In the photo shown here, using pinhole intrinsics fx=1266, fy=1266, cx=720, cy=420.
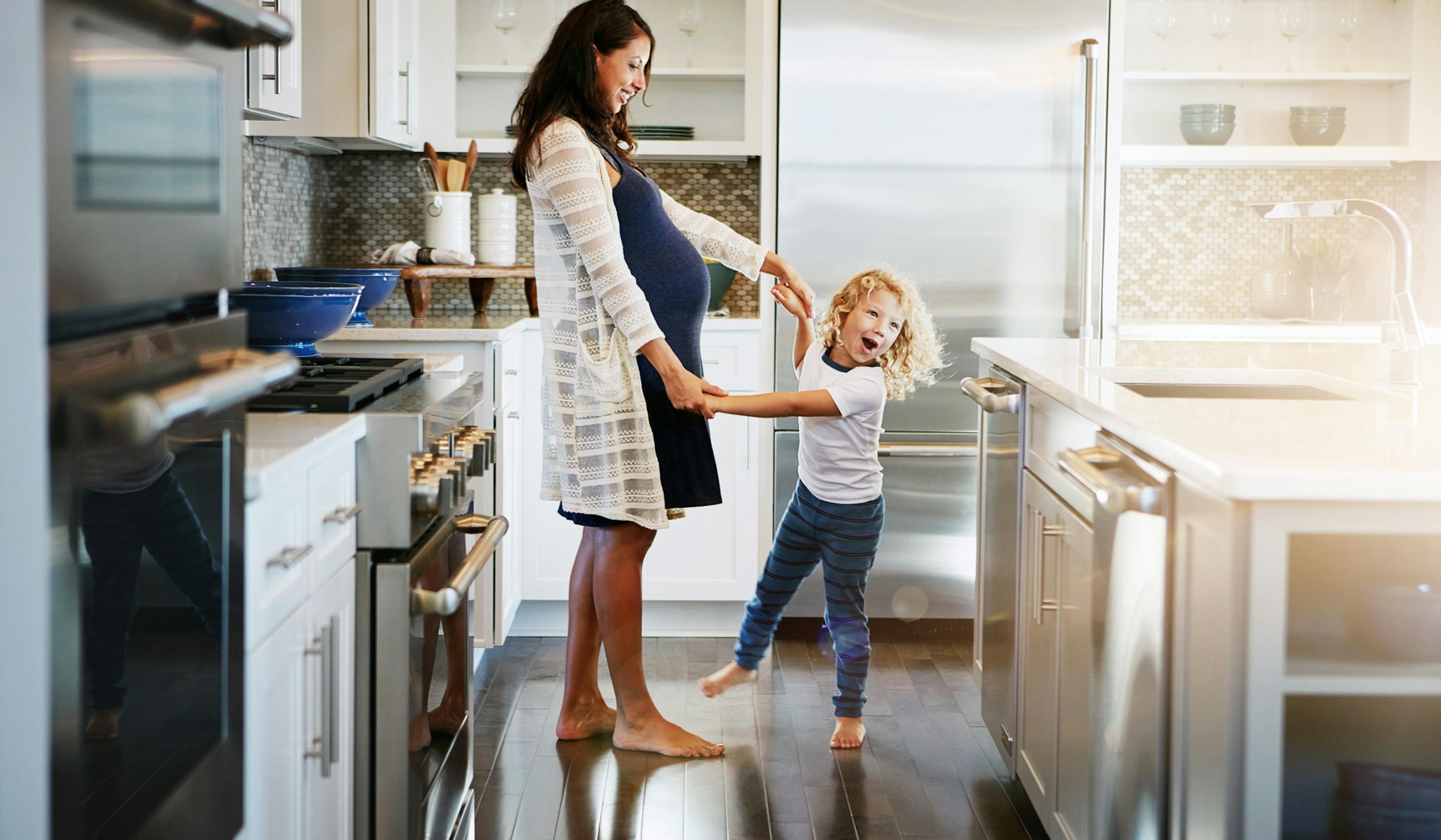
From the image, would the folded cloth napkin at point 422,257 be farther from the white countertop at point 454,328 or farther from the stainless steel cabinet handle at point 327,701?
the stainless steel cabinet handle at point 327,701

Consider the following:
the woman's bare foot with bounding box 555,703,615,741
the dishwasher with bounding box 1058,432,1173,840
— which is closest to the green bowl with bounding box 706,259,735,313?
the woman's bare foot with bounding box 555,703,615,741

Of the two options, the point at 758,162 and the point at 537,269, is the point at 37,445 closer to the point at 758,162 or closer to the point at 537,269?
the point at 537,269

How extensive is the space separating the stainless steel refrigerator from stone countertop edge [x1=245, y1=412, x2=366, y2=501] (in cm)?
199

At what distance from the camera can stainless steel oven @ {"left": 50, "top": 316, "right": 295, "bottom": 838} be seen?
2.61 feet

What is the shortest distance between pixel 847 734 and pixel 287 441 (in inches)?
61.8

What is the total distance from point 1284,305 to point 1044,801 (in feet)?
7.51

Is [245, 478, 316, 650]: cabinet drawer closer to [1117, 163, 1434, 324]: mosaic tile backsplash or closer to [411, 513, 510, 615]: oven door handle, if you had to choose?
[411, 513, 510, 615]: oven door handle

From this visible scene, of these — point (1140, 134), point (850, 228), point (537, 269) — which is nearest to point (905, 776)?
point (537, 269)

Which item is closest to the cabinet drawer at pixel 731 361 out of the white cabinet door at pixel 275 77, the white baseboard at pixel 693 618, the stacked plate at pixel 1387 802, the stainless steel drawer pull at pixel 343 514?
the white baseboard at pixel 693 618

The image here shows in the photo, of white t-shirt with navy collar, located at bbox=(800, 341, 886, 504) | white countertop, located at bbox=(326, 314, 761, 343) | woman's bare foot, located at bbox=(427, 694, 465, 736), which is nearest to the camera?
woman's bare foot, located at bbox=(427, 694, 465, 736)

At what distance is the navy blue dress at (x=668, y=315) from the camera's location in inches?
94.2

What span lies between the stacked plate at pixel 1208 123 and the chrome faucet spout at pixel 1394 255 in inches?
74.7

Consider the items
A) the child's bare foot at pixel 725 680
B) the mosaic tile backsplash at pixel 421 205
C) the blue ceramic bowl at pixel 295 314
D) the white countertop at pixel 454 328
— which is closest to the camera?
the blue ceramic bowl at pixel 295 314

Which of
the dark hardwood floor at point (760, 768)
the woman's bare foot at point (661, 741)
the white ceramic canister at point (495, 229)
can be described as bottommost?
the dark hardwood floor at point (760, 768)
